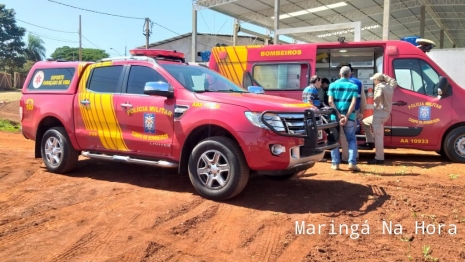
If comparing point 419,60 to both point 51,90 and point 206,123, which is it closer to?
point 206,123

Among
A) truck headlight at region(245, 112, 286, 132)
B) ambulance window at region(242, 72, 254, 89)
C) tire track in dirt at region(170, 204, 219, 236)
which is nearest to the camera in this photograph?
tire track in dirt at region(170, 204, 219, 236)

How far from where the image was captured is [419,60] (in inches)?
311

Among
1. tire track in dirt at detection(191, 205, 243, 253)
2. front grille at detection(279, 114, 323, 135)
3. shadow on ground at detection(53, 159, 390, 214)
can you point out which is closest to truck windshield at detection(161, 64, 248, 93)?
front grille at detection(279, 114, 323, 135)

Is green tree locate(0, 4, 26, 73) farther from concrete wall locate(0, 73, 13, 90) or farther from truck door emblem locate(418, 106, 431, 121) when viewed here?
truck door emblem locate(418, 106, 431, 121)

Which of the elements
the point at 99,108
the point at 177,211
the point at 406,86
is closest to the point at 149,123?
the point at 99,108

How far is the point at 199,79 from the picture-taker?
570cm

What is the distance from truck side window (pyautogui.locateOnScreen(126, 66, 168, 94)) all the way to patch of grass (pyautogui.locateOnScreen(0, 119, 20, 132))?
10.5 m

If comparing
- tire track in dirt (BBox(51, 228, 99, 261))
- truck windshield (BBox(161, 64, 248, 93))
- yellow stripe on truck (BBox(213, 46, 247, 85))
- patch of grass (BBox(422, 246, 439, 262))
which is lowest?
tire track in dirt (BBox(51, 228, 99, 261))

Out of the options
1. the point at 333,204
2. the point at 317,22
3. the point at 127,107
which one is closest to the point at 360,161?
the point at 333,204

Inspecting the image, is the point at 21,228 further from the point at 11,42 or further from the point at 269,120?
the point at 11,42

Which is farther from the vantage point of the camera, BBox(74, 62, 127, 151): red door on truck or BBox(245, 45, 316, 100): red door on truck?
BBox(245, 45, 316, 100): red door on truck

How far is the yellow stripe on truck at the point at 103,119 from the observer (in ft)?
18.8

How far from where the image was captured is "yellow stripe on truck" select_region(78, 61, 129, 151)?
573cm

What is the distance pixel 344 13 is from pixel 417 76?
17680 mm
